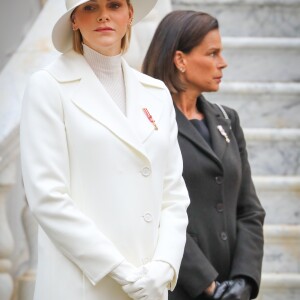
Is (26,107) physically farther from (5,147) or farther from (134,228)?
(5,147)

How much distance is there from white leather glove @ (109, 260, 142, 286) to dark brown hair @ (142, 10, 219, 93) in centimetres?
126

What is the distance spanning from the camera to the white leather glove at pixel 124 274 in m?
3.18

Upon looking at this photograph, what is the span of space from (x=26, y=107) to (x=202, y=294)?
123 centimetres

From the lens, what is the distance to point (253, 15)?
22.0 feet

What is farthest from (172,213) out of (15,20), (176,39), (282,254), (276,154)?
(15,20)

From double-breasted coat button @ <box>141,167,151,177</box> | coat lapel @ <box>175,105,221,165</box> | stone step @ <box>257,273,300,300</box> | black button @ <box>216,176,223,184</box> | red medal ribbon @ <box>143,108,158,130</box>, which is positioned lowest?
stone step @ <box>257,273,300,300</box>

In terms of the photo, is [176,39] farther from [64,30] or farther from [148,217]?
[148,217]

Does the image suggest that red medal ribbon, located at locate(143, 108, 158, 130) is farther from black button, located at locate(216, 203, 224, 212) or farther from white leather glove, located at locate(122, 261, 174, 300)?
black button, located at locate(216, 203, 224, 212)

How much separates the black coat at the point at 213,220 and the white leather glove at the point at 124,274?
900 millimetres

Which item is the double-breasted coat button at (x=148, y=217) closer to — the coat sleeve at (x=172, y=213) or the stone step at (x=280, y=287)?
the coat sleeve at (x=172, y=213)

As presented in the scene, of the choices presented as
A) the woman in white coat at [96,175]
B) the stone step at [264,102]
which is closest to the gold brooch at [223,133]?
the woman in white coat at [96,175]

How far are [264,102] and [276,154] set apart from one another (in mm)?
385

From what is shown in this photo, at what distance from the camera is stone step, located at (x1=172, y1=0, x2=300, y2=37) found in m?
6.66

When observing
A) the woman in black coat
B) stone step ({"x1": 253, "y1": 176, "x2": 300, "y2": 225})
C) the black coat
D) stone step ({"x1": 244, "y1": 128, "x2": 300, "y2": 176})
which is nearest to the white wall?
stone step ({"x1": 244, "y1": 128, "x2": 300, "y2": 176})
